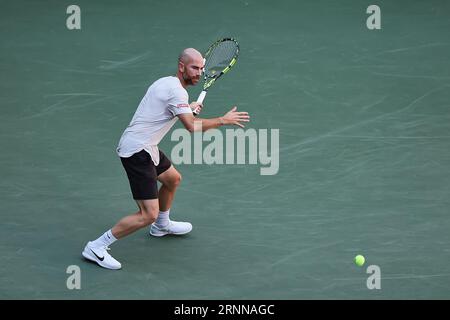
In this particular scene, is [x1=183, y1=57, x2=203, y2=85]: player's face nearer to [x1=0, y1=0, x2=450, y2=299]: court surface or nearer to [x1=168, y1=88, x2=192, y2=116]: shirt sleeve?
[x1=168, y1=88, x2=192, y2=116]: shirt sleeve

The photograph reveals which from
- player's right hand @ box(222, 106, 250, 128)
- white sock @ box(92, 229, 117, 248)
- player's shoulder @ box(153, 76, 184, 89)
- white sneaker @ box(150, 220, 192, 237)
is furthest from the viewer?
white sneaker @ box(150, 220, 192, 237)

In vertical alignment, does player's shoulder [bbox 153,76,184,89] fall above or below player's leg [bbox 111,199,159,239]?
above

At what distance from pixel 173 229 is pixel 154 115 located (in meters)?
1.34

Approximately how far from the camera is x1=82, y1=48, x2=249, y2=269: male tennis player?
9.15 meters

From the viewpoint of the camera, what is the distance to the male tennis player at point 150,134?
360 inches

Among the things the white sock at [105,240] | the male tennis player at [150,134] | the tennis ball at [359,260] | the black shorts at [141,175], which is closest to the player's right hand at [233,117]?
the male tennis player at [150,134]

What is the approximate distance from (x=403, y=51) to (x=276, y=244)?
5069 millimetres

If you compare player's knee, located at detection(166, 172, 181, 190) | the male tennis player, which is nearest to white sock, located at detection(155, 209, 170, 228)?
player's knee, located at detection(166, 172, 181, 190)

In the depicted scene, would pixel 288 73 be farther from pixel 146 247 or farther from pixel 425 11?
pixel 146 247

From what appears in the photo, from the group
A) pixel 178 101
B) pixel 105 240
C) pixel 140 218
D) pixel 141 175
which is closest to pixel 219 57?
pixel 178 101

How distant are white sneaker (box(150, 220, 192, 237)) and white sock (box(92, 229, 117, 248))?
2.32ft

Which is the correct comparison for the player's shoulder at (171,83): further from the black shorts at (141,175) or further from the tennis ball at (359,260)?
the tennis ball at (359,260)

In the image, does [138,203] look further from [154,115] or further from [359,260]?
[359,260]

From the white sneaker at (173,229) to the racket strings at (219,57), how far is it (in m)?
1.54
